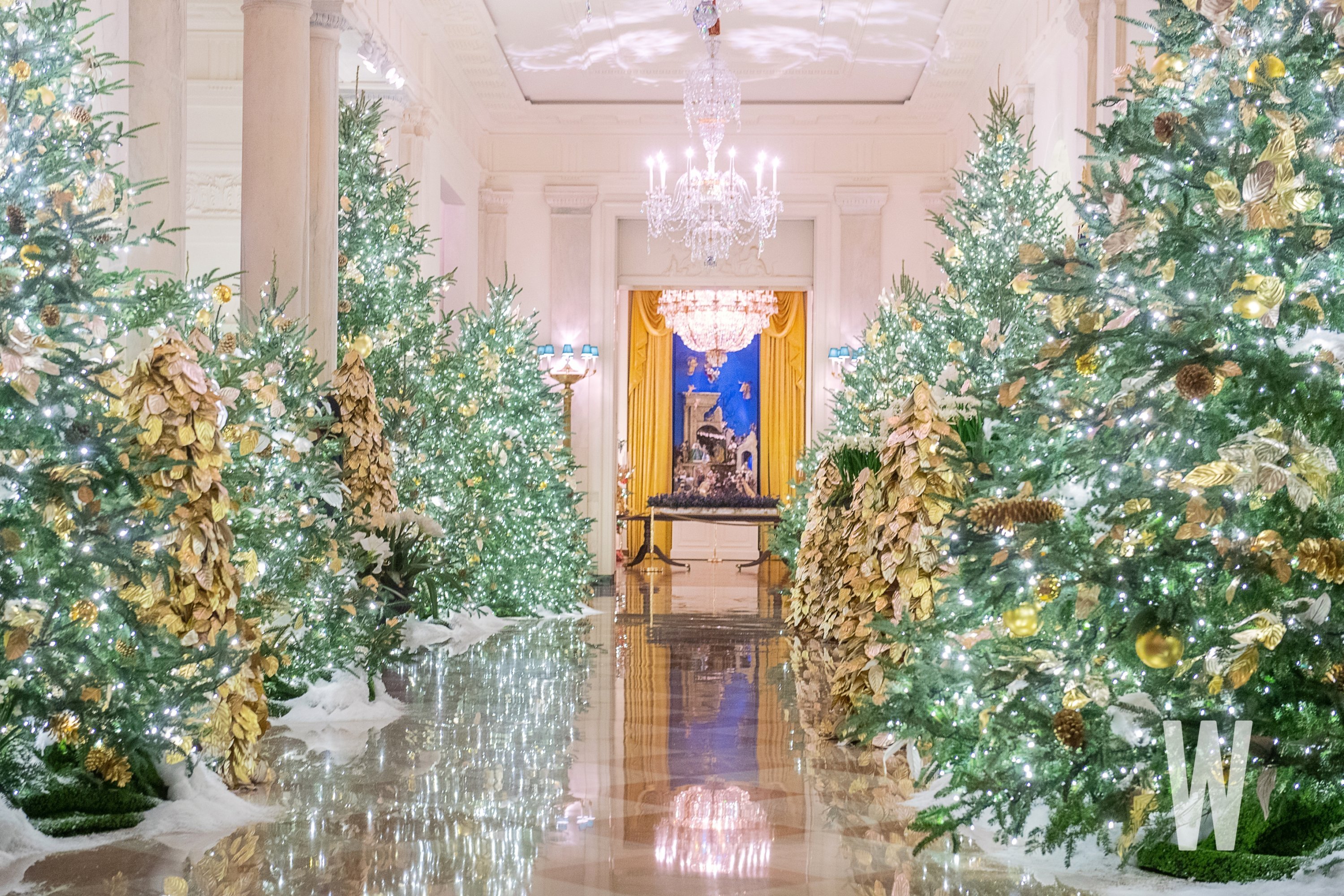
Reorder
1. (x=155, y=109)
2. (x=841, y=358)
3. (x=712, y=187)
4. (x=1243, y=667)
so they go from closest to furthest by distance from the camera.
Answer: (x=1243, y=667) → (x=155, y=109) → (x=712, y=187) → (x=841, y=358)

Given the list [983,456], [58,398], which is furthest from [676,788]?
[58,398]

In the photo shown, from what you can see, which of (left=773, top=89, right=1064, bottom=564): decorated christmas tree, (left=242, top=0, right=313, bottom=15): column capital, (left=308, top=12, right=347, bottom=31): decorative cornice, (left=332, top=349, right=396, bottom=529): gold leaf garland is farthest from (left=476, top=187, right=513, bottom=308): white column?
(left=332, top=349, right=396, bottom=529): gold leaf garland

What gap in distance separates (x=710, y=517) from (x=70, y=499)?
14.8 metres

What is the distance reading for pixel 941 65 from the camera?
1236cm

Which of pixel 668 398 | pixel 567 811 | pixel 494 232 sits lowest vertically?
pixel 567 811

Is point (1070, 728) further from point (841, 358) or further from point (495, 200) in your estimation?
point (495, 200)

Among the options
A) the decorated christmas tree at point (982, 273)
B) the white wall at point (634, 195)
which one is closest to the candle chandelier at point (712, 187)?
the white wall at point (634, 195)

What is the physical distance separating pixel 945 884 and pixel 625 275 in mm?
12581

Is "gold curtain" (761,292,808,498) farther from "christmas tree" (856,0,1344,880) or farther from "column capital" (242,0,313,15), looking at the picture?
"christmas tree" (856,0,1344,880)

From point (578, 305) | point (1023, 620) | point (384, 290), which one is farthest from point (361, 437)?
point (578, 305)

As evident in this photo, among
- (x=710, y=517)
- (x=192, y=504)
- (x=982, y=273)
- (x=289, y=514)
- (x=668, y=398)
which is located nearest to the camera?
(x=192, y=504)

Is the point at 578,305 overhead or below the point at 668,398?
overhead

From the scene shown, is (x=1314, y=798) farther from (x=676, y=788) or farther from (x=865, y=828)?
(x=676, y=788)

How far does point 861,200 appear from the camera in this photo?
14.3 metres
